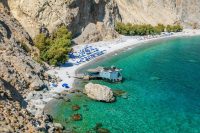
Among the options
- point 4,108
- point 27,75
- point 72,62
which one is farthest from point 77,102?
point 72,62

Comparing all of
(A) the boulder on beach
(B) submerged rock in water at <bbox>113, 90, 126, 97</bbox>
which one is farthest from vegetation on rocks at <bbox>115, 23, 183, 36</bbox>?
(A) the boulder on beach

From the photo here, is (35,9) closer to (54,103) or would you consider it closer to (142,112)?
(54,103)

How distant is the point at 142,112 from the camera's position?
7388 cm

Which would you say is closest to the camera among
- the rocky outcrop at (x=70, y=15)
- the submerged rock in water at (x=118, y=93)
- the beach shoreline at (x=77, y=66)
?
the beach shoreline at (x=77, y=66)

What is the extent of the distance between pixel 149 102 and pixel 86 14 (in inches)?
2696

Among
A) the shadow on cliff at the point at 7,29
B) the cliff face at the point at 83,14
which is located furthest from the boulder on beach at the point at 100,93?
the cliff face at the point at 83,14

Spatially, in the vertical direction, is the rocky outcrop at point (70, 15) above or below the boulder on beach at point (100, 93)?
above

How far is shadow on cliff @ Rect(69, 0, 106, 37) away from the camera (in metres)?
132

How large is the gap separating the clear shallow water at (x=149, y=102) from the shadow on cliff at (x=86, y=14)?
21531 millimetres

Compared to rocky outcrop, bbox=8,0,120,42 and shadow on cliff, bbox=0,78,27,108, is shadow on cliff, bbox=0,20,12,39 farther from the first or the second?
shadow on cliff, bbox=0,78,27,108

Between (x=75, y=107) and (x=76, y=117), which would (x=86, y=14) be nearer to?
(x=75, y=107)

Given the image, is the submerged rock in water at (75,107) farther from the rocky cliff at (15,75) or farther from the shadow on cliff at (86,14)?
the shadow on cliff at (86,14)

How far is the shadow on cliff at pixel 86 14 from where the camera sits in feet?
433

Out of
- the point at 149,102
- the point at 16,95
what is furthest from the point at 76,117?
the point at 149,102
